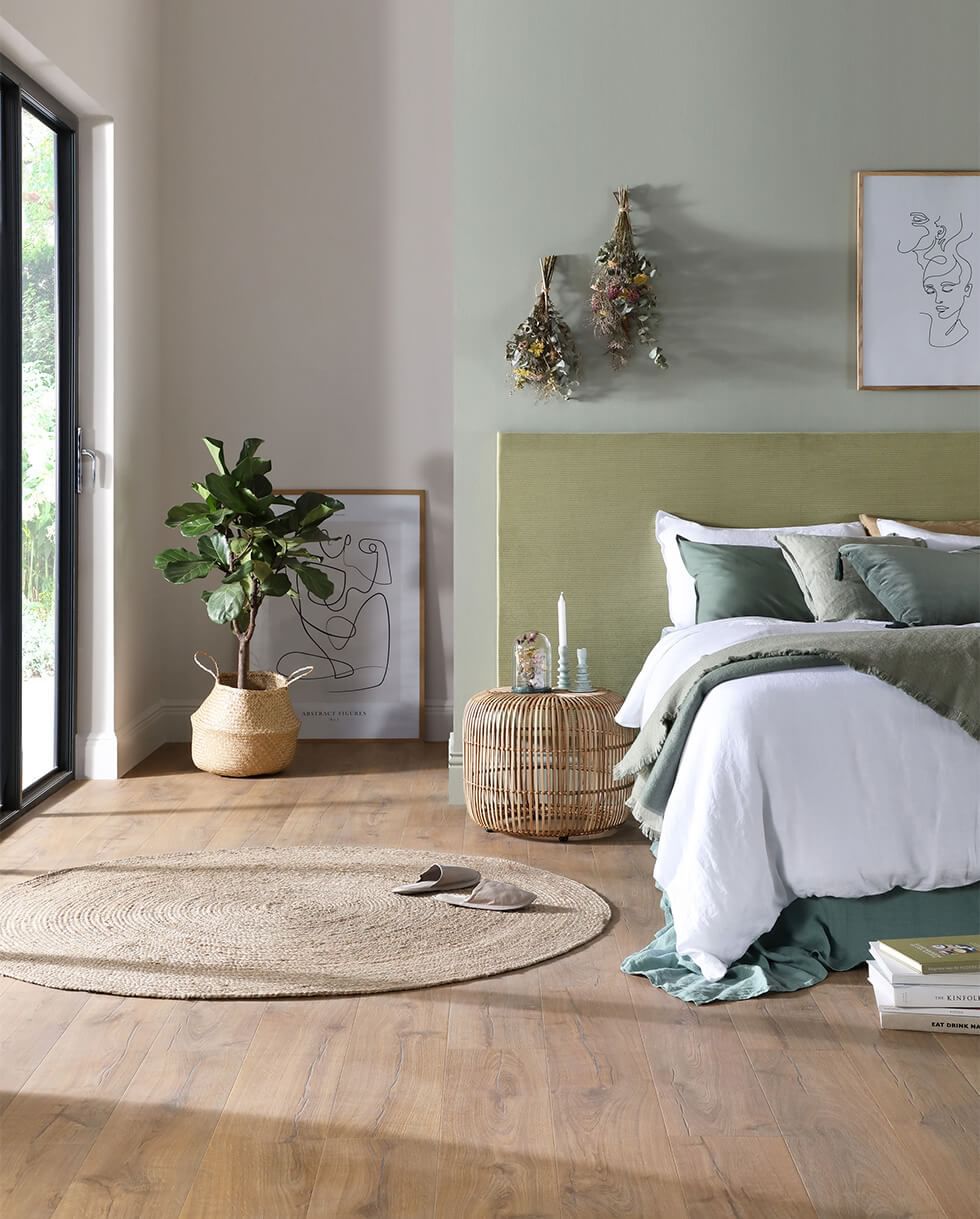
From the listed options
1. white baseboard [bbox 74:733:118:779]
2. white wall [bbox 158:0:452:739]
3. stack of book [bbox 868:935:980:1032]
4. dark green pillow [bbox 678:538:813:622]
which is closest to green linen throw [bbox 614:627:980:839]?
stack of book [bbox 868:935:980:1032]

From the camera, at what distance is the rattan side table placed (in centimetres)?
398

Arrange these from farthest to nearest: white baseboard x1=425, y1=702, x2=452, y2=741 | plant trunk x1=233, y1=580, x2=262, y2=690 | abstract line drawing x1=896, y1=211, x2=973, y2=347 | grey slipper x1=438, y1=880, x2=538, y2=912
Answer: white baseboard x1=425, y1=702, x2=452, y2=741, plant trunk x1=233, y1=580, x2=262, y2=690, abstract line drawing x1=896, y1=211, x2=973, y2=347, grey slipper x1=438, y1=880, x2=538, y2=912

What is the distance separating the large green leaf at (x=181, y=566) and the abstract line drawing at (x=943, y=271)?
8.95 ft

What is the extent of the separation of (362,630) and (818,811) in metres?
3.05

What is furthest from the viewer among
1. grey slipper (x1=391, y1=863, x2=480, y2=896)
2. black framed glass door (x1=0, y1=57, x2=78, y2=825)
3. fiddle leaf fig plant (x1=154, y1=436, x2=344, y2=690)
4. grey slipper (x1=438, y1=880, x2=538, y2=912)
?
fiddle leaf fig plant (x1=154, y1=436, x2=344, y2=690)

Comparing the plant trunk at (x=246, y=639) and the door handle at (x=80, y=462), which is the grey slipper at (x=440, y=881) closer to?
the plant trunk at (x=246, y=639)

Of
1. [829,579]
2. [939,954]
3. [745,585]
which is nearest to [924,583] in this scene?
[829,579]

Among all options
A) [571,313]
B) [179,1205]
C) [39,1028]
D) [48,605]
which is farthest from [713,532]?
[179,1205]

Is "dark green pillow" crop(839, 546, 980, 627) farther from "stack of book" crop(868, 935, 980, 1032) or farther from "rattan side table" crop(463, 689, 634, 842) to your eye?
"stack of book" crop(868, 935, 980, 1032)

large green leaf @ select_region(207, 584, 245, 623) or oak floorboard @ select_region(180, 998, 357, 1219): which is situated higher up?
large green leaf @ select_region(207, 584, 245, 623)

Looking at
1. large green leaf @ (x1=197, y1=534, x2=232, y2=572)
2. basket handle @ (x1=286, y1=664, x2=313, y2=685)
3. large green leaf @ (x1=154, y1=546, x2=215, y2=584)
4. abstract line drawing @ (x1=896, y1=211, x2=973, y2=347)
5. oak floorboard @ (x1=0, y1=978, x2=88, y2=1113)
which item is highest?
abstract line drawing @ (x1=896, y1=211, x2=973, y2=347)

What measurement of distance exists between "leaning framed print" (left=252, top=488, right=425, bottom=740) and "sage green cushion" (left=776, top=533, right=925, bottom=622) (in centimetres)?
188

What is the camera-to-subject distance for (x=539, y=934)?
3.10 metres

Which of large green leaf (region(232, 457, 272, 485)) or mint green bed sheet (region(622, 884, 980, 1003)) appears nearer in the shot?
mint green bed sheet (region(622, 884, 980, 1003))
